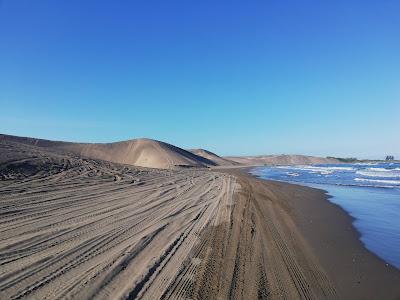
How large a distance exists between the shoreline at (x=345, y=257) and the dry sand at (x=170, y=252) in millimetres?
27

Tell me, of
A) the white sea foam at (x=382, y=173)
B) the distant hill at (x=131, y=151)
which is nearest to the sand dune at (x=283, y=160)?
the distant hill at (x=131, y=151)

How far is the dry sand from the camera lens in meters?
6.00

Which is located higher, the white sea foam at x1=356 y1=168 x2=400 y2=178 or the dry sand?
the white sea foam at x1=356 y1=168 x2=400 y2=178

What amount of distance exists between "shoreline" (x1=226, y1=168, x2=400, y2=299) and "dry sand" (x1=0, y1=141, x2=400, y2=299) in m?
0.03

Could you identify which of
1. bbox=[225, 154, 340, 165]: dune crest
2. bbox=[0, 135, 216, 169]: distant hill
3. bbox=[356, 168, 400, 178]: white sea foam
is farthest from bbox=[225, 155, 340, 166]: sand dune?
bbox=[356, 168, 400, 178]: white sea foam

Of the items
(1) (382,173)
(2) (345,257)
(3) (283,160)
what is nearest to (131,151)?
(1) (382,173)

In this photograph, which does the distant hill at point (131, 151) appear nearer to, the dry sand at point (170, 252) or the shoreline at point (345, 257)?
the shoreline at point (345, 257)

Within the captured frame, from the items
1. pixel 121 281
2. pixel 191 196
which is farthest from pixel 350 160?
pixel 121 281

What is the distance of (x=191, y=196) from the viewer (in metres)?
17.7

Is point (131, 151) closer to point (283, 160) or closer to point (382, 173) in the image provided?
point (382, 173)

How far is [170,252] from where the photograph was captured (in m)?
7.93

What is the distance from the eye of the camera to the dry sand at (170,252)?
236 inches

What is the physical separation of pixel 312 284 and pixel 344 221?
770cm

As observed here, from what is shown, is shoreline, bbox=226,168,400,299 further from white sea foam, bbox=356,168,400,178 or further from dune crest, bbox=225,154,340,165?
dune crest, bbox=225,154,340,165
